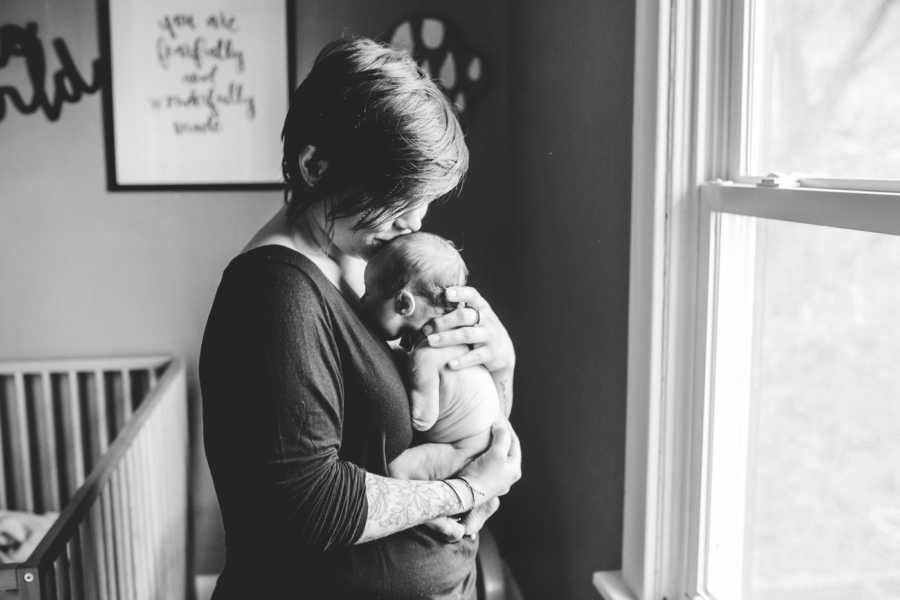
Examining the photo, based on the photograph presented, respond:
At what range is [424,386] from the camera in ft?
4.16

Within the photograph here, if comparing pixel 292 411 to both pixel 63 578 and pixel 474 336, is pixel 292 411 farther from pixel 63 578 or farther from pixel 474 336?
pixel 63 578

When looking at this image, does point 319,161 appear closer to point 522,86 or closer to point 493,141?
point 522,86

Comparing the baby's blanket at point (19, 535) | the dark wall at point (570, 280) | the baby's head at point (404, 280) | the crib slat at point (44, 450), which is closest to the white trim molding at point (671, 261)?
the dark wall at point (570, 280)

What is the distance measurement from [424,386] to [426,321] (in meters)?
0.10

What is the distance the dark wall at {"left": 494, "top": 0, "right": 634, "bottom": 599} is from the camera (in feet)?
5.05

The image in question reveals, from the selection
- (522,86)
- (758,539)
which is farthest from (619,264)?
(522,86)

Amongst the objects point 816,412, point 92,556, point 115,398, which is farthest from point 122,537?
point 816,412

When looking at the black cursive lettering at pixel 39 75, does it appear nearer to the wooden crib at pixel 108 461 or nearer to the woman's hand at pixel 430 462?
the wooden crib at pixel 108 461

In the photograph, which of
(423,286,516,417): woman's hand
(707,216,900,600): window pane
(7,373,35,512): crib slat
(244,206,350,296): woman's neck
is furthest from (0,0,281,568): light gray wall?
(707,216,900,600): window pane

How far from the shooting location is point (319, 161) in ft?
3.45

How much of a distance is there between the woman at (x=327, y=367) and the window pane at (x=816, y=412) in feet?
1.46

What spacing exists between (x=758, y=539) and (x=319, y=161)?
84 cm

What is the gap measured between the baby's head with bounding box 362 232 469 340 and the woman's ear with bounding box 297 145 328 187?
0.21m

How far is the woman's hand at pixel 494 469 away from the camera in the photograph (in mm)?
1255
